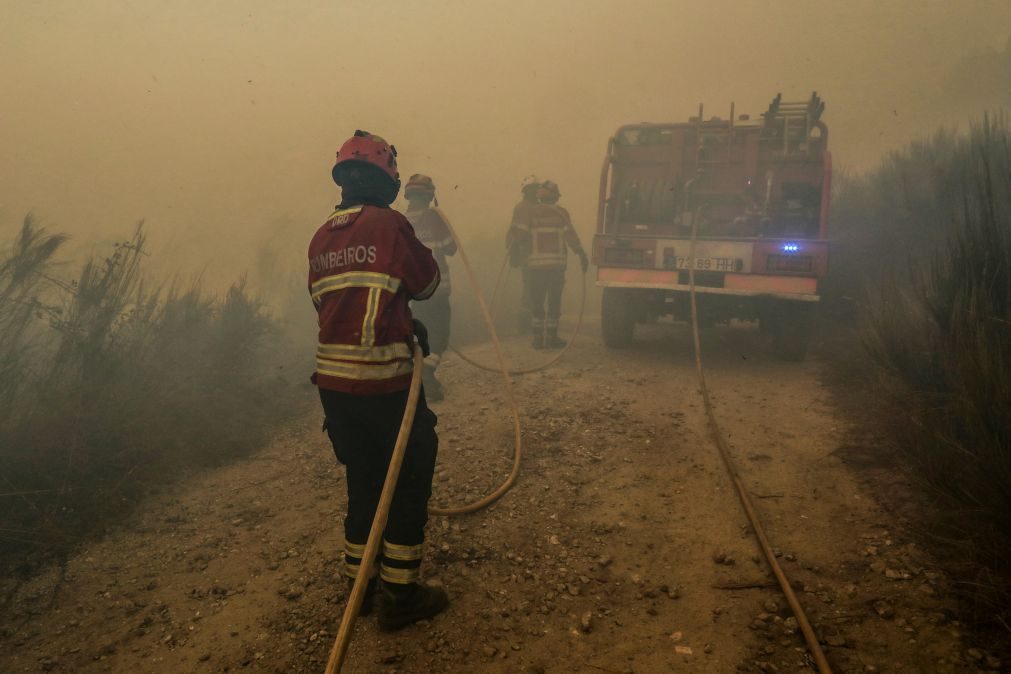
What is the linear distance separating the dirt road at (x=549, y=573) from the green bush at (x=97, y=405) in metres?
0.28

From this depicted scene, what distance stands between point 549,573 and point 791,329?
4.80 m

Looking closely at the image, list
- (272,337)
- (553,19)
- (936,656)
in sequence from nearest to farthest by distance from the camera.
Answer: (936,656) < (272,337) < (553,19)

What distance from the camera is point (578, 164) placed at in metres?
23.3

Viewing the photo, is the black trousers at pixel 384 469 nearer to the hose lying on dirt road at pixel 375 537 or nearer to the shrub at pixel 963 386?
the hose lying on dirt road at pixel 375 537

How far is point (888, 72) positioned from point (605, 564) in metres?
27.8

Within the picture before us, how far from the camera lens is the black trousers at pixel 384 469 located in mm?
2281

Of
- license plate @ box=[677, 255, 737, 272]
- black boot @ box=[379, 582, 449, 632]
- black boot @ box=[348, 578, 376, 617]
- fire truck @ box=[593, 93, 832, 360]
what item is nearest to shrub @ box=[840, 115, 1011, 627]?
fire truck @ box=[593, 93, 832, 360]

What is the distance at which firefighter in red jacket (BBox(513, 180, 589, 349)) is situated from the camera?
7.48m

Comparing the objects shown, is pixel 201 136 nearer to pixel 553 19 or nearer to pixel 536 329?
pixel 536 329

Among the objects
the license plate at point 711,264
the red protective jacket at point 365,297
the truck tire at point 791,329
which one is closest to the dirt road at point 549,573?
the red protective jacket at point 365,297

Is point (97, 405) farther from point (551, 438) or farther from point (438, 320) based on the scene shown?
point (551, 438)

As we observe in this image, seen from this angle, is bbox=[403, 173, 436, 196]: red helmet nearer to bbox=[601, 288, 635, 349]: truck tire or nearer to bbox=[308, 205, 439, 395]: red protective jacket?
bbox=[601, 288, 635, 349]: truck tire

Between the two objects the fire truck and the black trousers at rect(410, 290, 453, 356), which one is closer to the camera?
the black trousers at rect(410, 290, 453, 356)

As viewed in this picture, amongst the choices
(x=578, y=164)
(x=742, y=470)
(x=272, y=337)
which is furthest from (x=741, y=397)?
(x=578, y=164)
